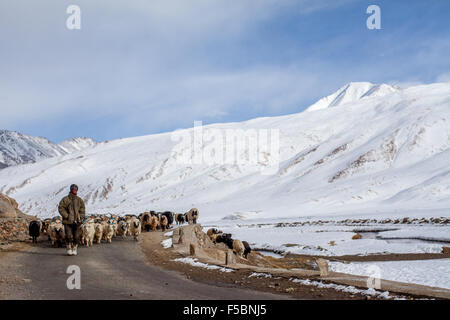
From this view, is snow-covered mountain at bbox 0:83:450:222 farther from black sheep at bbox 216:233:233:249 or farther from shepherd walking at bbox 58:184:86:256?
shepherd walking at bbox 58:184:86:256

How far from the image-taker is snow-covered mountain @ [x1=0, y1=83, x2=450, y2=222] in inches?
3477

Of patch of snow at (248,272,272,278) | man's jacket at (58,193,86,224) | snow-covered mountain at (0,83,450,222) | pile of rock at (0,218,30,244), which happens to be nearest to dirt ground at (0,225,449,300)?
patch of snow at (248,272,272,278)

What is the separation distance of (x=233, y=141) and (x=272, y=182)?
4265 centimetres

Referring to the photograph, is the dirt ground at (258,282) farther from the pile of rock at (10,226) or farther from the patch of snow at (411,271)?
the pile of rock at (10,226)

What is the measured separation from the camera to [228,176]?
140625mm

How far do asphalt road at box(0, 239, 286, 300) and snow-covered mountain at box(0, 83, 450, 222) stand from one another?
2104 inches

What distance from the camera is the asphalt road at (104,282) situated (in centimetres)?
942
